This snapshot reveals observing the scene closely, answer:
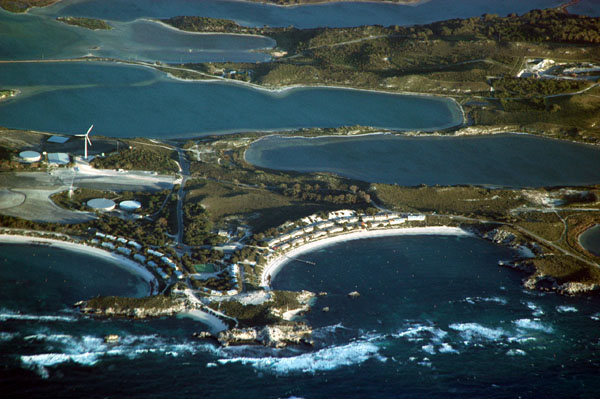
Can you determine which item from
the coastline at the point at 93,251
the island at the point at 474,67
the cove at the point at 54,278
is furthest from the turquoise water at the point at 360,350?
the island at the point at 474,67

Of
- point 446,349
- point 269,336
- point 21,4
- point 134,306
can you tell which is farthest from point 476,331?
point 21,4

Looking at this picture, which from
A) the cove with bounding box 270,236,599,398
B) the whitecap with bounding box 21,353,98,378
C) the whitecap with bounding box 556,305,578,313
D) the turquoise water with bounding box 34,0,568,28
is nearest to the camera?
the whitecap with bounding box 21,353,98,378

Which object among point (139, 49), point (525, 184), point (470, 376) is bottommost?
point (470, 376)

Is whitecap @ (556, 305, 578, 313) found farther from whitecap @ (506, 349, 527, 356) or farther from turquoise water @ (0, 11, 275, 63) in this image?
turquoise water @ (0, 11, 275, 63)

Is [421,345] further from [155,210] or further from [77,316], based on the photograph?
[155,210]

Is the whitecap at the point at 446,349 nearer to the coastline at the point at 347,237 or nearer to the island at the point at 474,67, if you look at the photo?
the coastline at the point at 347,237

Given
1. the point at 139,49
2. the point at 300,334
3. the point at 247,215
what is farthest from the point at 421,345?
the point at 139,49

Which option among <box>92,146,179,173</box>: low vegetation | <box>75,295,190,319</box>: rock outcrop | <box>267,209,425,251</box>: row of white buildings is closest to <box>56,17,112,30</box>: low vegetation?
<box>92,146,179,173</box>: low vegetation
